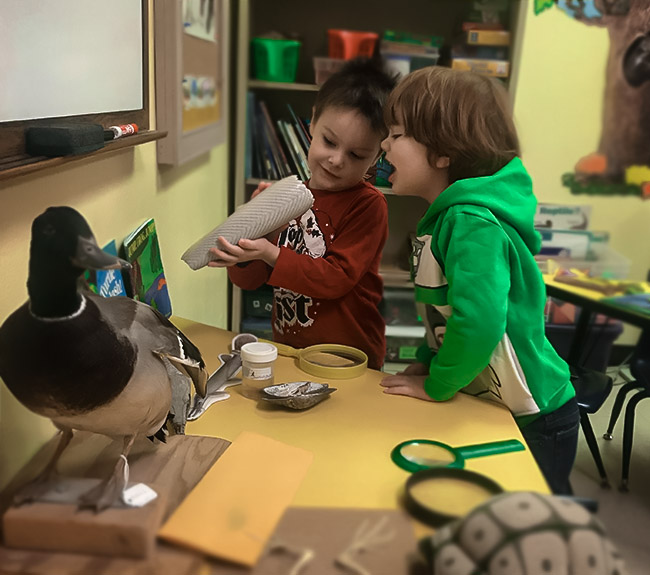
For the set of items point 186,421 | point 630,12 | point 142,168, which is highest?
point 630,12

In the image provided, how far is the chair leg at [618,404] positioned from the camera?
0.53 metres

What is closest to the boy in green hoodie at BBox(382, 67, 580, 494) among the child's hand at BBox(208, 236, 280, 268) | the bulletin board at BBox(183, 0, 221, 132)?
the child's hand at BBox(208, 236, 280, 268)

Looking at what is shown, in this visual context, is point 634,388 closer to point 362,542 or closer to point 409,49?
point 362,542

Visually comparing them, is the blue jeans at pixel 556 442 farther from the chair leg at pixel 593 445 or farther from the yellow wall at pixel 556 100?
the yellow wall at pixel 556 100

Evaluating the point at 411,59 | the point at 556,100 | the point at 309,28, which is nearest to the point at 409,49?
the point at 411,59

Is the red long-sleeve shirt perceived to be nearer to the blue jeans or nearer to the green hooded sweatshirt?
the green hooded sweatshirt

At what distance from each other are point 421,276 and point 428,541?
1.41 ft

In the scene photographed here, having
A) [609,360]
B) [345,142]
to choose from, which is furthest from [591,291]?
[345,142]

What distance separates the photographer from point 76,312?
420 millimetres

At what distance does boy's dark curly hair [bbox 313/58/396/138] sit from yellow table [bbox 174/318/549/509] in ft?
1.29

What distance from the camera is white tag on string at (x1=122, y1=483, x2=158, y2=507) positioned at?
1.41 feet

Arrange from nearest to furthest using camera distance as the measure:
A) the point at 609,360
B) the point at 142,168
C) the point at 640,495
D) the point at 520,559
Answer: the point at 520,559 → the point at 640,495 → the point at 609,360 → the point at 142,168

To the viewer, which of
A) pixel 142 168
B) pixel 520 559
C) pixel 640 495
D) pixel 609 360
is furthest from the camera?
pixel 142 168

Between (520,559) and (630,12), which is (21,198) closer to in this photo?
(520,559)
